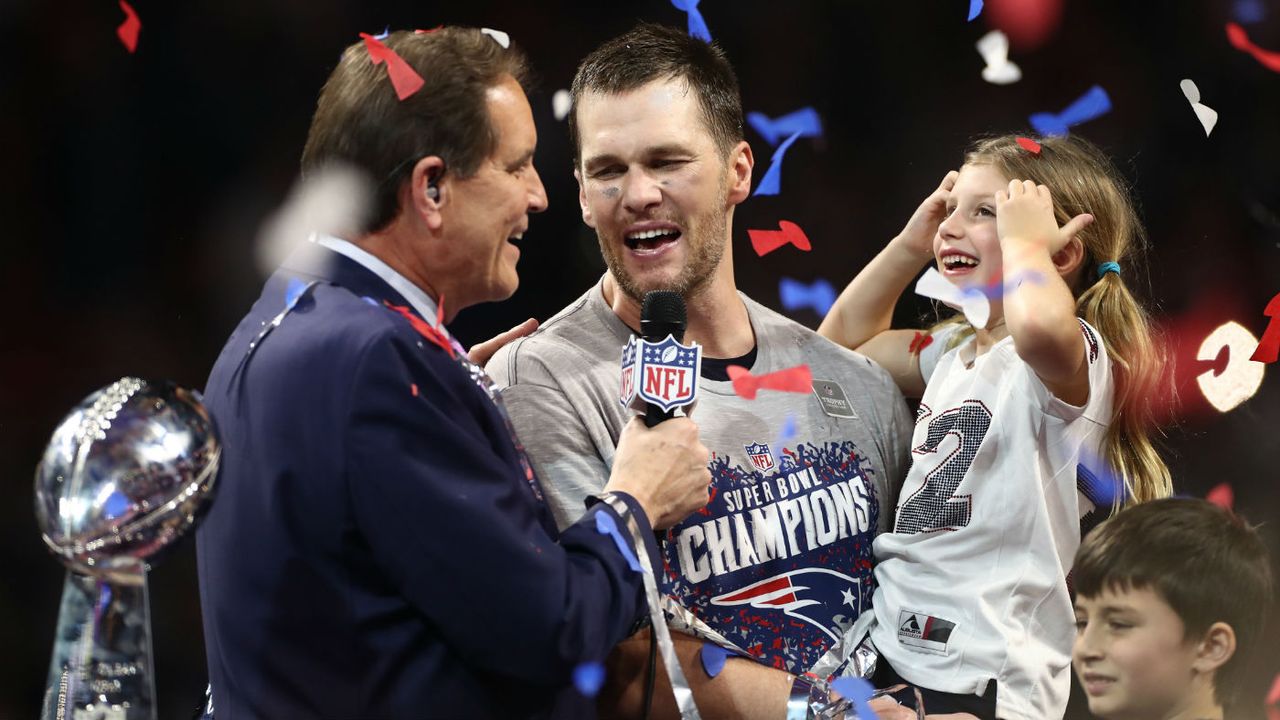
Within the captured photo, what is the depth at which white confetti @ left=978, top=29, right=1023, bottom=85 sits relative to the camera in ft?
9.32

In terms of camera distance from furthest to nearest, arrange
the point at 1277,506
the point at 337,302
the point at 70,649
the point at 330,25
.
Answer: the point at 330,25 → the point at 1277,506 → the point at 337,302 → the point at 70,649

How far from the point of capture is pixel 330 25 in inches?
111

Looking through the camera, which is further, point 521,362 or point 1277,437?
point 1277,437

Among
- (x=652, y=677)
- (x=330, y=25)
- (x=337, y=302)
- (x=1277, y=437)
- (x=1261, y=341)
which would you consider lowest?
(x=652, y=677)

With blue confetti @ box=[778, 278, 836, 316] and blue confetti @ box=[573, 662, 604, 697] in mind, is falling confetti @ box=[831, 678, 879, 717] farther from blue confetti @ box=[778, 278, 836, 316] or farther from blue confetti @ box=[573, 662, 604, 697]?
blue confetti @ box=[778, 278, 836, 316]

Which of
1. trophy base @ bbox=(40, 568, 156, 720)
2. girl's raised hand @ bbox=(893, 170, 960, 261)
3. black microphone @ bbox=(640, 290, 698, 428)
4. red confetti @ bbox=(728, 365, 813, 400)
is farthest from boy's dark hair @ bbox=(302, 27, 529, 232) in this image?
girl's raised hand @ bbox=(893, 170, 960, 261)

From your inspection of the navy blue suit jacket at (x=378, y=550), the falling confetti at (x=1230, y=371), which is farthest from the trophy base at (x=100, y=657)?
the falling confetti at (x=1230, y=371)

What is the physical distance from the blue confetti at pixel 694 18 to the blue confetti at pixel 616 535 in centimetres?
148

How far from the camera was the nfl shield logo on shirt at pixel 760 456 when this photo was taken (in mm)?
2121

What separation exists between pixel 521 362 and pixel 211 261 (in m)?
1.04

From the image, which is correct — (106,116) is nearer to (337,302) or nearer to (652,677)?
(337,302)

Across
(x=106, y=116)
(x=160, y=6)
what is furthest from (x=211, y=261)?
(x=160, y=6)

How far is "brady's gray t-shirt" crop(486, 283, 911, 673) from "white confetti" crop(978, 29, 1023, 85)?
984mm

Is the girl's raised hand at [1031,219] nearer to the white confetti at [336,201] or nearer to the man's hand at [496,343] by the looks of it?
the man's hand at [496,343]
